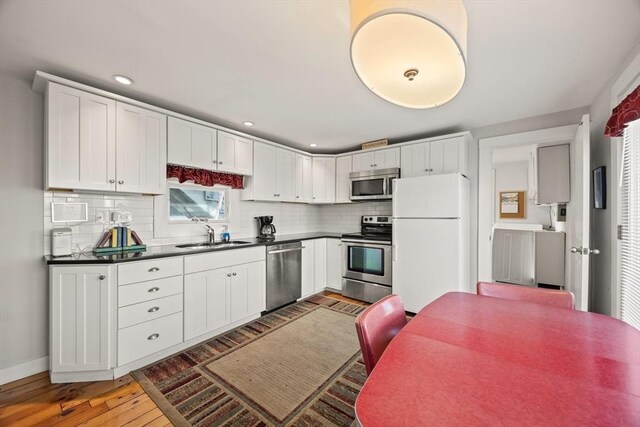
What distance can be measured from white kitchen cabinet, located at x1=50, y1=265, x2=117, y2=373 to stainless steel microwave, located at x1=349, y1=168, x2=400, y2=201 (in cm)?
311

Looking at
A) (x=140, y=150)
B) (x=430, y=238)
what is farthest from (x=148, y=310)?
(x=430, y=238)

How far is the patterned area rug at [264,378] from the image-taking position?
5.51 ft

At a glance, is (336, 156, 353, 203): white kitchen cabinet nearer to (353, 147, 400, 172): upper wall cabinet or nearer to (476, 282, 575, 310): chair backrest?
(353, 147, 400, 172): upper wall cabinet

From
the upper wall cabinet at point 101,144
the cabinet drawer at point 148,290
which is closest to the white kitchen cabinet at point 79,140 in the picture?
the upper wall cabinet at point 101,144

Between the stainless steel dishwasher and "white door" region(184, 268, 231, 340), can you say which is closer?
"white door" region(184, 268, 231, 340)

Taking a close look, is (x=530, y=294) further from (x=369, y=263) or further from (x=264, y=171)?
(x=264, y=171)

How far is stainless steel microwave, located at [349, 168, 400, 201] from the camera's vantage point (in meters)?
3.74

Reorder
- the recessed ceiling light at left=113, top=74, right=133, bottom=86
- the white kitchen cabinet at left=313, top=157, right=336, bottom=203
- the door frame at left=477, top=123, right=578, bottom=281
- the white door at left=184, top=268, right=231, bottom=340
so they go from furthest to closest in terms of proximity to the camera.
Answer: the white kitchen cabinet at left=313, top=157, right=336, bottom=203 < the door frame at left=477, top=123, right=578, bottom=281 < the white door at left=184, top=268, right=231, bottom=340 < the recessed ceiling light at left=113, top=74, right=133, bottom=86

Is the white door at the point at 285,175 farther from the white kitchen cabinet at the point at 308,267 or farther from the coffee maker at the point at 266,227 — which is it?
the white kitchen cabinet at the point at 308,267

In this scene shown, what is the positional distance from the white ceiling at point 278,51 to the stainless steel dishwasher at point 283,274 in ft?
5.59

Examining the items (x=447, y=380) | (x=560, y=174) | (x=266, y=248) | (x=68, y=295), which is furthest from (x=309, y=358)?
(x=560, y=174)

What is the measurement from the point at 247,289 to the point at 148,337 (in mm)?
1019

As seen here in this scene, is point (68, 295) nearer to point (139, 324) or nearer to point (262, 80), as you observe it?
point (139, 324)

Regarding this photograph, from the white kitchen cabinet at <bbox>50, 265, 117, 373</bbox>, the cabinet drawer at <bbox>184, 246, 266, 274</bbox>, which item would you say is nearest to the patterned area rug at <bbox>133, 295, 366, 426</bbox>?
the white kitchen cabinet at <bbox>50, 265, 117, 373</bbox>
